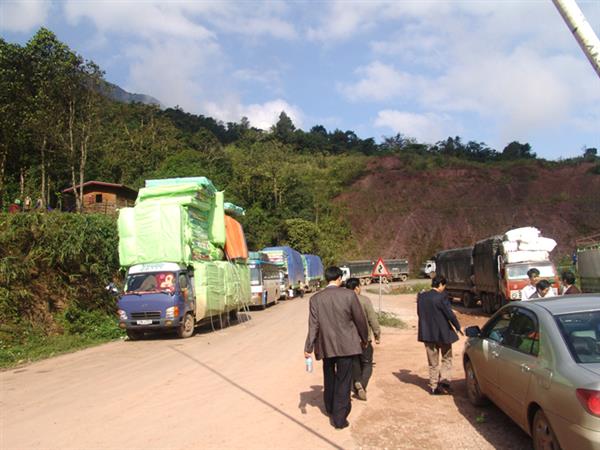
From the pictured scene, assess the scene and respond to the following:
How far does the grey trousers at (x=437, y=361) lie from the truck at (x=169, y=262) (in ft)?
30.4


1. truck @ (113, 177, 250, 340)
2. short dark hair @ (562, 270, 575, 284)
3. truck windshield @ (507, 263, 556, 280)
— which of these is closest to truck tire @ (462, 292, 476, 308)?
truck windshield @ (507, 263, 556, 280)

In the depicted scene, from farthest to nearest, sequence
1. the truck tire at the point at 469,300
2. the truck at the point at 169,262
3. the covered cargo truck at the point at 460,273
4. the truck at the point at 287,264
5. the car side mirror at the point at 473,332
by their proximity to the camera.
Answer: the truck at the point at 287,264 → the truck tire at the point at 469,300 → the covered cargo truck at the point at 460,273 → the truck at the point at 169,262 → the car side mirror at the point at 473,332

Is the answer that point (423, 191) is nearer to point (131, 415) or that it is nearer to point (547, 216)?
point (547, 216)

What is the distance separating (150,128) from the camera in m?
64.1

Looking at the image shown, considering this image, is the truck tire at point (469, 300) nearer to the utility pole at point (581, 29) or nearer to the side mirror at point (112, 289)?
the side mirror at point (112, 289)

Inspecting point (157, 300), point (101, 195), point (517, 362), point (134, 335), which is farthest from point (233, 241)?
point (101, 195)

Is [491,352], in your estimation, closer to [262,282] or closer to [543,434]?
[543,434]

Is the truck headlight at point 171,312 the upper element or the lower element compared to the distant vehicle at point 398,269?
lower

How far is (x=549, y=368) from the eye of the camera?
472 centimetres

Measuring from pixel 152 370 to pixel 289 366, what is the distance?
2755 millimetres

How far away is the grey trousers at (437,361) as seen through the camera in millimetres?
7832

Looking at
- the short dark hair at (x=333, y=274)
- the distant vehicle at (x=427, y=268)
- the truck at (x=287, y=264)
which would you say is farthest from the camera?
the distant vehicle at (x=427, y=268)

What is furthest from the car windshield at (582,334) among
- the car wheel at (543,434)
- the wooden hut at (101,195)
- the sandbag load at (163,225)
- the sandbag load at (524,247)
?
the wooden hut at (101,195)

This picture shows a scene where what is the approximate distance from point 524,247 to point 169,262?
13.6 meters
